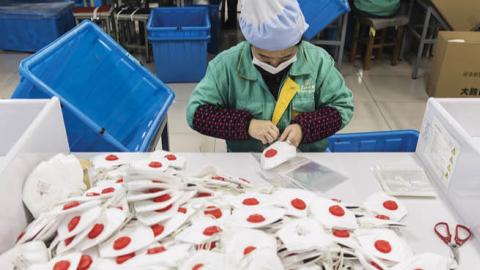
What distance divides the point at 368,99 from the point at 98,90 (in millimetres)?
2163

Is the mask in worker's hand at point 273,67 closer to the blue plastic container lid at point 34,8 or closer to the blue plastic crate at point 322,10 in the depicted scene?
the blue plastic crate at point 322,10

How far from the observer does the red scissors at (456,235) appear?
98 centimetres

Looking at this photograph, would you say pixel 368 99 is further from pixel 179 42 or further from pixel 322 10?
pixel 179 42

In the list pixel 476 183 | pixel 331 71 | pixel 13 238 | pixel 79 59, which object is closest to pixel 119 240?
pixel 13 238

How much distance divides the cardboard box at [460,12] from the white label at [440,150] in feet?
8.43

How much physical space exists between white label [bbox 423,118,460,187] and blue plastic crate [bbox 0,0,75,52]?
350 centimetres

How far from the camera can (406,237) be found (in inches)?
40.0

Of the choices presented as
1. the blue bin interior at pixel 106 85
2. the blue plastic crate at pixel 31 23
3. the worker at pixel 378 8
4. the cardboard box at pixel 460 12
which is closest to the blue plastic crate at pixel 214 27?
the worker at pixel 378 8

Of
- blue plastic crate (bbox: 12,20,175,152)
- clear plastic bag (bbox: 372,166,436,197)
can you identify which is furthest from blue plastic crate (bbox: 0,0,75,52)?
clear plastic bag (bbox: 372,166,436,197)

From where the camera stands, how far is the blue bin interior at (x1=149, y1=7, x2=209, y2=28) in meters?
3.56

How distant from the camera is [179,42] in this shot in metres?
3.30

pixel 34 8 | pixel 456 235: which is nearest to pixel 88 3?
pixel 34 8

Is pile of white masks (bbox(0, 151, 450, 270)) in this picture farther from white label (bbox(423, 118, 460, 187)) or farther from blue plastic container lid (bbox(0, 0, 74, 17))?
blue plastic container lid (bbox(0, 0, 74, 17))

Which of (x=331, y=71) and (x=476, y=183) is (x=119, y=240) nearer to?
(x=476, y=183)
